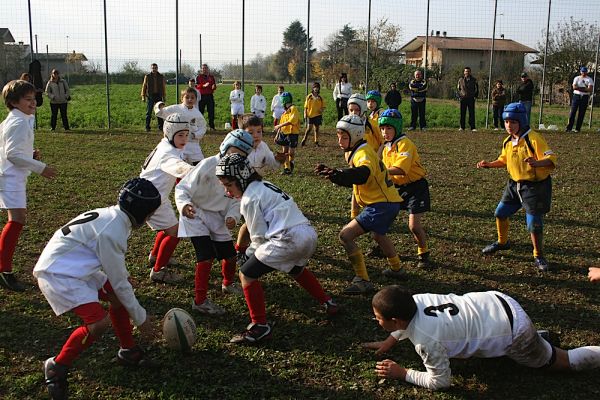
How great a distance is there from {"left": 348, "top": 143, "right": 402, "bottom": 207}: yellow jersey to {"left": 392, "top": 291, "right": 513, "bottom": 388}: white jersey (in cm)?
175

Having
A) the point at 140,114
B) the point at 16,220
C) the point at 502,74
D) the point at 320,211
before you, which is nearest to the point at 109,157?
the point at 320,211

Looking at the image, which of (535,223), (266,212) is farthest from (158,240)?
(535,223)

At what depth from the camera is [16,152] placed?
5898 mm

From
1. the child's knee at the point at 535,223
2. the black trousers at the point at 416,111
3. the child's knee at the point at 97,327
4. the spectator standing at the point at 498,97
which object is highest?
the spectator standing at the point at 498,97

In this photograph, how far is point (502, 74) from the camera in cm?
3178

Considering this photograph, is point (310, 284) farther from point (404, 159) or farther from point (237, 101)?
point (237, 101)

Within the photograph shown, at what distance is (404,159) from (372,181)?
34.4 inches

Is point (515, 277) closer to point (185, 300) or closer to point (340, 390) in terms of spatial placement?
point (340, 390)

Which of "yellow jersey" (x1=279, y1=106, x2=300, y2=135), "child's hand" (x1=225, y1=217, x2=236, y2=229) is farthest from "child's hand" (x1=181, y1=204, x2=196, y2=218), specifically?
"yellow jersey" (x1=279, y1=106, x2=300, y2=135)

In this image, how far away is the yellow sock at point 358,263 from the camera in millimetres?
5980

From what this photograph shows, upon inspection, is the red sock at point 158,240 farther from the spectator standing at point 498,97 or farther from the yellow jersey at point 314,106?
the spectator standing at point 498,97

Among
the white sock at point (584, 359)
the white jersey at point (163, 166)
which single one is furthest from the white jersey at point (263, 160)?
the white sock at point (584, 359)

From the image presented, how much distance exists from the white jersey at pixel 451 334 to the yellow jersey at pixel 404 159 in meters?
2.55

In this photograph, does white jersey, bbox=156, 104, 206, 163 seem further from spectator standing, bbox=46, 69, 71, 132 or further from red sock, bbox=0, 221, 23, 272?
Answer: spectator standing, bbox=46, 69, 71, 132
